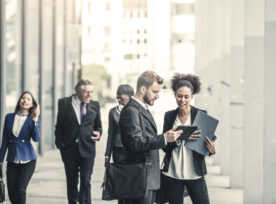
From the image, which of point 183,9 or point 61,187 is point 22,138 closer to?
point 61,187

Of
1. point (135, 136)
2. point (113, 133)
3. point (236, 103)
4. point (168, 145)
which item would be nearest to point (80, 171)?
point (113, 133)

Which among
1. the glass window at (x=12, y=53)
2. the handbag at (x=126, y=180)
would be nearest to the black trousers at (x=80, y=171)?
the handbag at (x=126, y=180)

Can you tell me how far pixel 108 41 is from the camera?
480ft

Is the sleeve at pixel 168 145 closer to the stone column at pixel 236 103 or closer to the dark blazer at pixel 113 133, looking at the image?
the dark blazer at pixel 113 133

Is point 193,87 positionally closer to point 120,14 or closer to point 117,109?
point 117,109

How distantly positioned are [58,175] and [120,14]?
129898 millimetres

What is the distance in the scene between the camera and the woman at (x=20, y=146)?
795 centimetres

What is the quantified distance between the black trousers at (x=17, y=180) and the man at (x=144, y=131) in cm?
258

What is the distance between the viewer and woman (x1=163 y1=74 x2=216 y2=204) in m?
6.04

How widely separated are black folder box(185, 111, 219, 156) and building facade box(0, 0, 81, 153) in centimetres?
895

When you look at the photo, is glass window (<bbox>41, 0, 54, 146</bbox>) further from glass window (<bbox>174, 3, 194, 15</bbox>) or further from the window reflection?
glass window (<bbox>174, 3, 194, 15</bbox>)

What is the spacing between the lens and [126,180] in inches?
219

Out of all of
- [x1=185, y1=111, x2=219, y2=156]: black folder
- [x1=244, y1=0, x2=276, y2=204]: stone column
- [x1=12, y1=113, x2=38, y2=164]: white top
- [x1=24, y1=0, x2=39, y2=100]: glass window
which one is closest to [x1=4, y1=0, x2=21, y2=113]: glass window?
[x1=24, y1=0, x2=39, y2=100]: glass window

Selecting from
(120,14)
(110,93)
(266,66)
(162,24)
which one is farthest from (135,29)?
(266,66)
